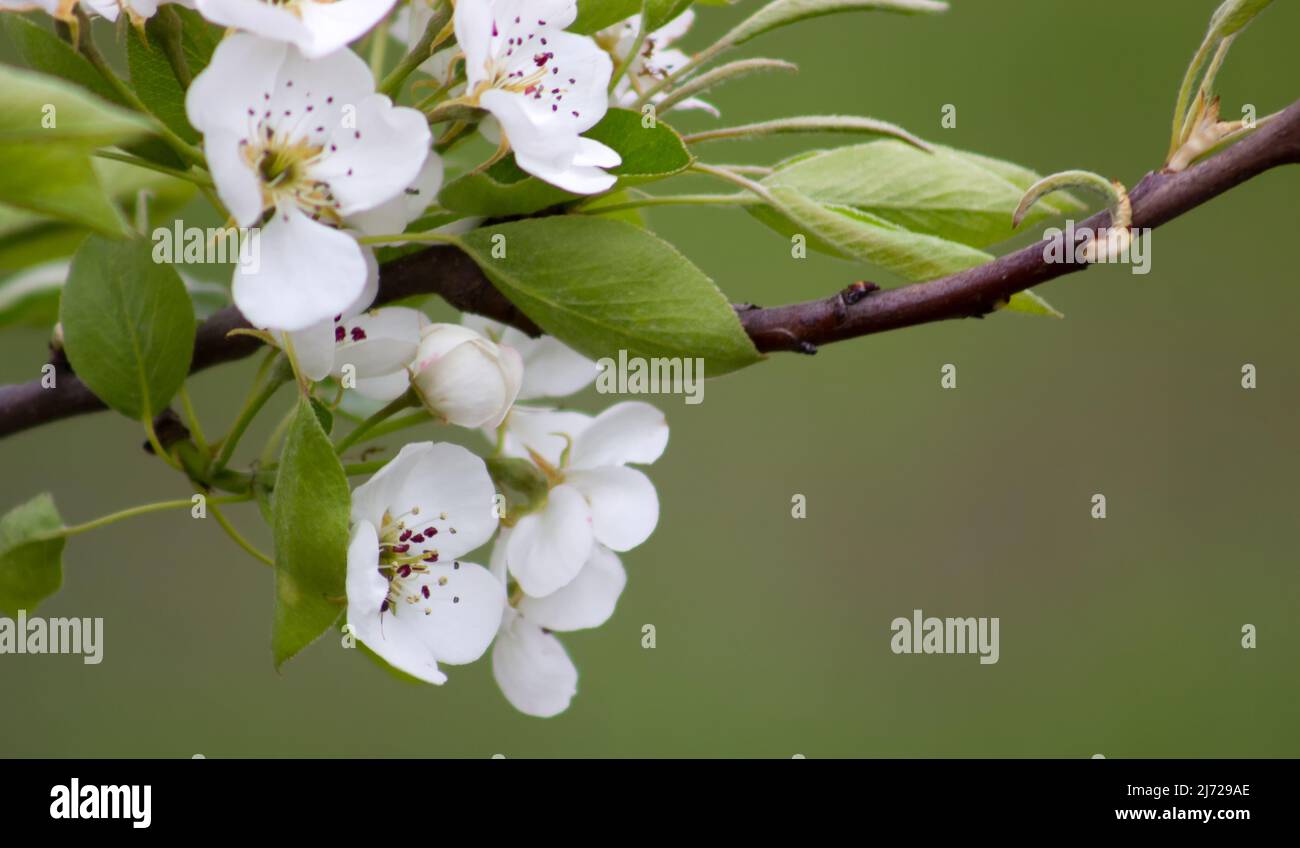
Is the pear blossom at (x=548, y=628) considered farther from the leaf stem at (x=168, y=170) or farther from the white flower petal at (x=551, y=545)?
the leaf stem at (x=168, y=170)

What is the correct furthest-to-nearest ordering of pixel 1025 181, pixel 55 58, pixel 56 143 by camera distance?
pixel 1025 181 → pixel 55 58 → pixel 56 143

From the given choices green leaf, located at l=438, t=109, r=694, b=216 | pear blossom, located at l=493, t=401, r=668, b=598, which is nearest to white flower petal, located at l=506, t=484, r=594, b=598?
pear blossom, located at l=493, t=401, r=668, b=598

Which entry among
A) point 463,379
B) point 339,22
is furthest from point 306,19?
point 463,379

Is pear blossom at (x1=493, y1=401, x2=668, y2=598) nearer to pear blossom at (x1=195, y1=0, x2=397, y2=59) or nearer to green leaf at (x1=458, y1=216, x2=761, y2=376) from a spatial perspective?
green leaf at (x1=458, y1=216, x2=761, y2=376)

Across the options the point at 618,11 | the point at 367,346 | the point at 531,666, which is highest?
the point at 618,11

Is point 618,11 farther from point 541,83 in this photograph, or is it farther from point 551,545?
point 551,545
